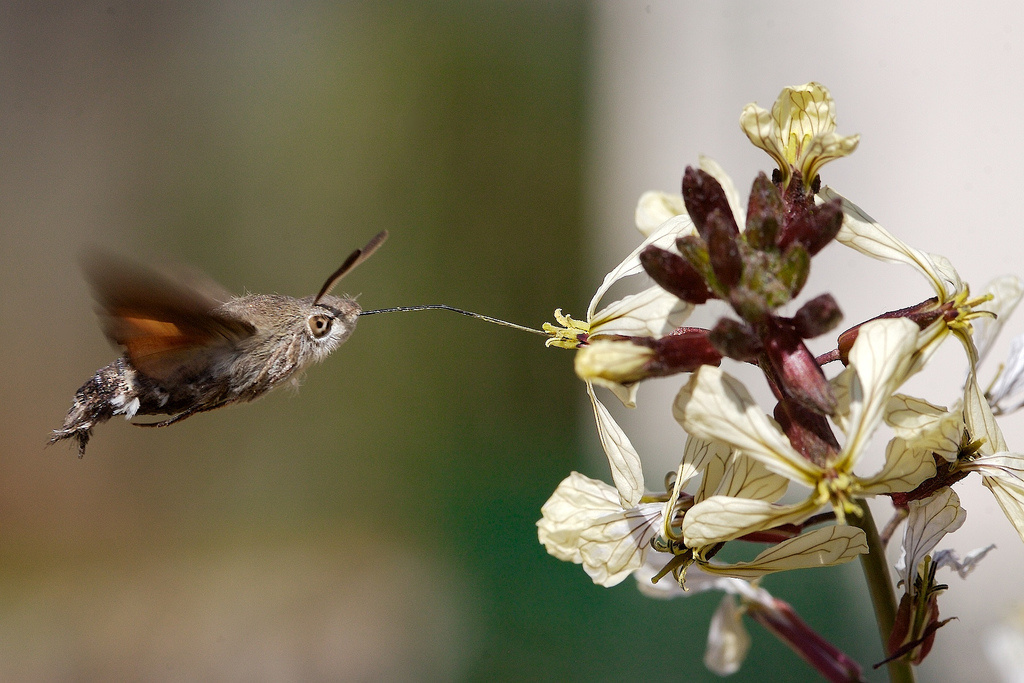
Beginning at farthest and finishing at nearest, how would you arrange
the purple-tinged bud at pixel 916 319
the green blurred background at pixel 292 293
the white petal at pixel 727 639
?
the green blurred background at pixel 292 293, the white petal at pixel 727 639, the purple-tinged bud at pixel 916 319

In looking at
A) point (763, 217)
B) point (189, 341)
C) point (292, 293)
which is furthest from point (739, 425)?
point (292, 293)

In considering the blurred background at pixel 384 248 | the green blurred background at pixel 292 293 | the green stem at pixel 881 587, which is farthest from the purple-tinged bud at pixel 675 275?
the green blurred background at pixel 292 293

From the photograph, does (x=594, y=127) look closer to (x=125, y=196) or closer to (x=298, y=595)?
(x=125, y=196)

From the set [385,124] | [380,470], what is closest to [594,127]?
[385,124]

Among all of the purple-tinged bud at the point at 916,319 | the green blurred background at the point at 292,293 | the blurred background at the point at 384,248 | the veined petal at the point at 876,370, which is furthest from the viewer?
the green blurred background at the point at 292,293

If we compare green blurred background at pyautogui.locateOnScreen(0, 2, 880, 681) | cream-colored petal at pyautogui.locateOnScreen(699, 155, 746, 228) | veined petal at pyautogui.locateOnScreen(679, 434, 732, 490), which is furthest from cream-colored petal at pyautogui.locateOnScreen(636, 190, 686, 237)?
green blurred background at pyautogui.locateOnScreen(0, 2, 880, 681)

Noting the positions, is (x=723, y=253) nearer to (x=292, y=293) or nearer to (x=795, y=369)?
(x=795, y=369)

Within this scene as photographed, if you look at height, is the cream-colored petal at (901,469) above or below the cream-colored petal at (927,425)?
below

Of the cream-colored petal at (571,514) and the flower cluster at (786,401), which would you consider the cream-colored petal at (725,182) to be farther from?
the cream-colored petal at (571,514)
